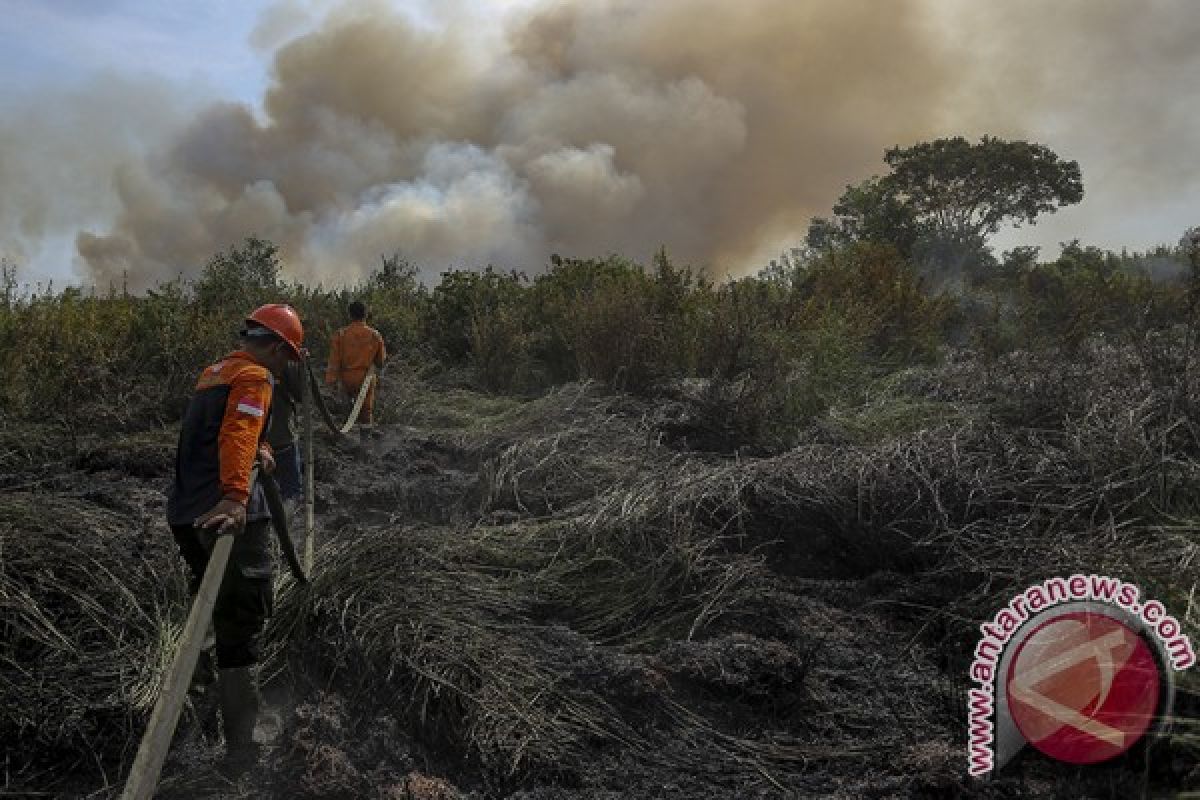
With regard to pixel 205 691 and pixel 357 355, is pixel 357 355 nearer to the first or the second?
pixel 357 355

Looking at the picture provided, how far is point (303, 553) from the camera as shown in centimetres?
491

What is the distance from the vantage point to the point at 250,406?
11.0 feet

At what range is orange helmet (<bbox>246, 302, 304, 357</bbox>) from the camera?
3.85 meters

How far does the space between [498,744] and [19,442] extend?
180 inches

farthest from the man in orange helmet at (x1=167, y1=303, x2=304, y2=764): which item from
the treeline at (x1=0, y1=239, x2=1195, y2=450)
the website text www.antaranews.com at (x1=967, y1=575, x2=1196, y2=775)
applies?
the treeline at (x1=0, y1=239, x2=1195, y2=450)

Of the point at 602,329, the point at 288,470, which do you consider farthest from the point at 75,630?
the point at 602,329

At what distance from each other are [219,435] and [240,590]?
0.61 meters

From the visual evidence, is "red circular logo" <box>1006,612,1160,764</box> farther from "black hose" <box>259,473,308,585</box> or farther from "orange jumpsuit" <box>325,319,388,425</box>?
"orange jumpsuit" <box>325,319,388,425</box>

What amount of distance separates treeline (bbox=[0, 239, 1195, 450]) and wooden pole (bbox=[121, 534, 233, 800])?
4.86 m

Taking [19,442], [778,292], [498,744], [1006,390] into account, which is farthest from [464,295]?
[498,744]

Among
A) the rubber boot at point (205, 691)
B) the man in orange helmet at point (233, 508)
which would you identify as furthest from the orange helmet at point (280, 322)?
the rubber boot at point (205, 691)

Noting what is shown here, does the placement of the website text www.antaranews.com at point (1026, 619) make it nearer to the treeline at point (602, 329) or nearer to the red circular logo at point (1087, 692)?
the red circular logo at point (1087, 692)

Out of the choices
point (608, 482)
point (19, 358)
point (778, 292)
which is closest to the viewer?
point (608, 482)

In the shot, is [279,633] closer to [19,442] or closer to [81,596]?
[81,596]
